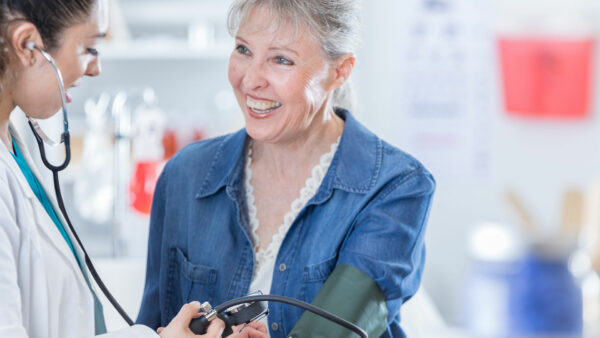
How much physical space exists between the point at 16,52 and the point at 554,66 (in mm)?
2396

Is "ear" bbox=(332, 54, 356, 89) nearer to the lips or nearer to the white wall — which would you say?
the lips

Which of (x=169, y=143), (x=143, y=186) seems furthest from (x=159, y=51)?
(x=143, y=186)

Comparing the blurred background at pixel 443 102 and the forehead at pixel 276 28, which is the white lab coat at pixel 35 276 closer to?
the forehead at pixel 276 28

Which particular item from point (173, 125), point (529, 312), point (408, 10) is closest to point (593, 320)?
point (529, 312)

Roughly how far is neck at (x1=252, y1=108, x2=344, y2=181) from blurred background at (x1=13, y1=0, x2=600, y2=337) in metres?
1.17

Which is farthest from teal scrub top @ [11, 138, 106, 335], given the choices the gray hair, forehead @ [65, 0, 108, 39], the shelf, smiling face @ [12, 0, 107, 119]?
the shelf

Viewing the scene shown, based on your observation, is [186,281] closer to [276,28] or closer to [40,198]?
[40,198]

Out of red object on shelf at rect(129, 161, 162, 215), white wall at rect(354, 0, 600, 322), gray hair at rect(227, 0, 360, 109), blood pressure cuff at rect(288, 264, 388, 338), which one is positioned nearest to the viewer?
blood pressure cuff at rect(288, 264, 388, 338)

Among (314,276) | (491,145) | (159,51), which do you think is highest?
(159,51)

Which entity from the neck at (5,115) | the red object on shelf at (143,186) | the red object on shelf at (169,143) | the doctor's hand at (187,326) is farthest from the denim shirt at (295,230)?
the red object on shelf at (169,143)

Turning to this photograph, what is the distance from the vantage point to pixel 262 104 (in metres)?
1.22

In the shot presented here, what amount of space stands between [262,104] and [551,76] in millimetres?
1987

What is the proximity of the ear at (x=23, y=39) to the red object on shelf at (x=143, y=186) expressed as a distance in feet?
3.72

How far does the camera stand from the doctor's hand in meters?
0.96
